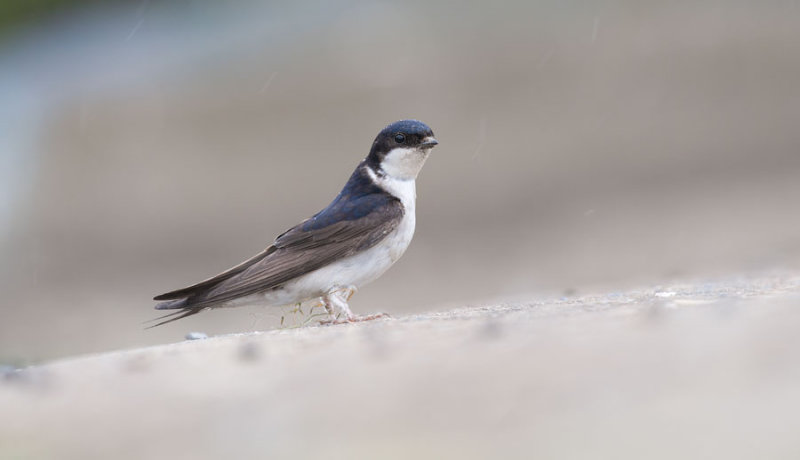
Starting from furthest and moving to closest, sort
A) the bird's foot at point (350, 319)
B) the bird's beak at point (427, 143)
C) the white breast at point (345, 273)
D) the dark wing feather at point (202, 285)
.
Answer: the bird's beak at point (427, 143)
the white breast at point (345, 273)
the dark wing feather at point (202, 285)
the bird's foot at point (350, 319)

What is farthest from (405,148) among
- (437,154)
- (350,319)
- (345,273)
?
(437,154)

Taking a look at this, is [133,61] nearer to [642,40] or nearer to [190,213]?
[190,213]

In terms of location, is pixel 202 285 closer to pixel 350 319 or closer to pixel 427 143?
pixel 350 319

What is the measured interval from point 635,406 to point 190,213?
57.6 feet

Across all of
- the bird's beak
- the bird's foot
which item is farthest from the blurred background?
the bird's foot

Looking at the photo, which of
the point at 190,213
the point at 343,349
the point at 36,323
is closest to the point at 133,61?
the point at 190,213

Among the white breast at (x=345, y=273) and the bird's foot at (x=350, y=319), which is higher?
the white breast at (x=345, y=273)

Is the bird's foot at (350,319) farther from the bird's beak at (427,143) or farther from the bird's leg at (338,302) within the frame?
the bird's beak at (427,143)

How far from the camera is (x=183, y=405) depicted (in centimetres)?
352

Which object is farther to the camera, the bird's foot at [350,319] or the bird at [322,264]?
the bird at [322,264]

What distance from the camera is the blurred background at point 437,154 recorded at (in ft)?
49.9

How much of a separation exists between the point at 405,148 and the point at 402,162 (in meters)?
0.09

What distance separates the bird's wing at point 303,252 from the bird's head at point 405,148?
0.41 m

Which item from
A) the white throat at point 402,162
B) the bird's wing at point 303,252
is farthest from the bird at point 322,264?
the white throat at point 402,162
